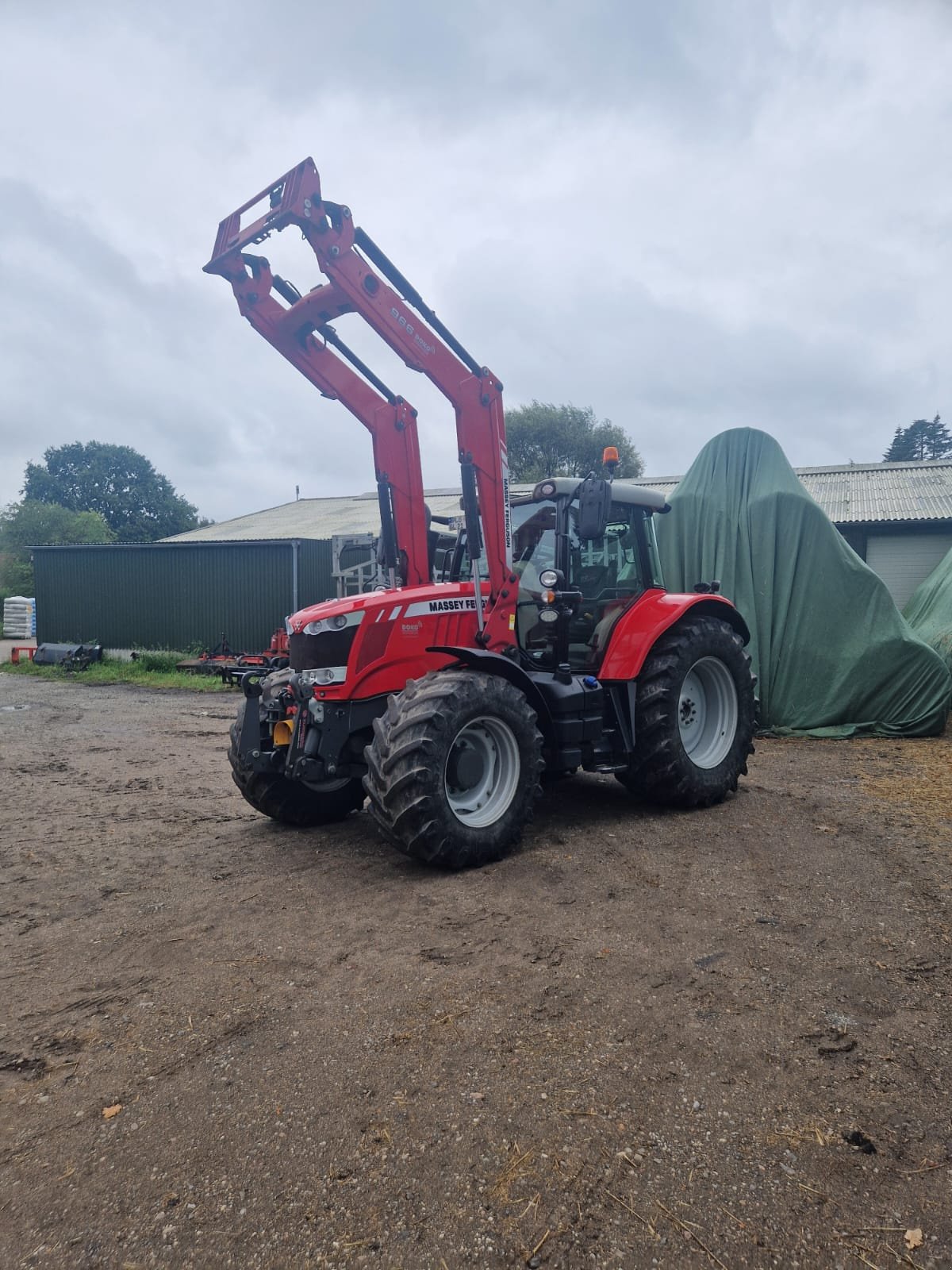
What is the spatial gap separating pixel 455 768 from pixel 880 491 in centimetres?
1846

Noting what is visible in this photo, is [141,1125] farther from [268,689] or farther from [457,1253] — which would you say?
[268,689]

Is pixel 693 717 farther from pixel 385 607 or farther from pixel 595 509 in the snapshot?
pixel 385 607

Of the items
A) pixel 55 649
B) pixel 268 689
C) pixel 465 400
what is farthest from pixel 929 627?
pixel 55 649

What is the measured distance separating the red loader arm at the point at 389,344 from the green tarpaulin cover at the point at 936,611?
6.74m

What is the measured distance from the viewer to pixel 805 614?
373 inches

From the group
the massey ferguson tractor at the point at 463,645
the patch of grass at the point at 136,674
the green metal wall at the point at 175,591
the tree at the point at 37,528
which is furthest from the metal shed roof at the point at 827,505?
the tree at the point at 37,528

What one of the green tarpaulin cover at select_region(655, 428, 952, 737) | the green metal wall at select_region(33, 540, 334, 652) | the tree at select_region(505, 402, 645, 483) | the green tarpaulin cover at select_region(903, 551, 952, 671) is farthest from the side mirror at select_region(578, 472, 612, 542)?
the tree at select_region(505, 402, 645, 483)

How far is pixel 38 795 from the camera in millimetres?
6688

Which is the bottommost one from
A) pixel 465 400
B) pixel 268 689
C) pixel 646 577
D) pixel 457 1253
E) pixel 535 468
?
pixel 457 1253

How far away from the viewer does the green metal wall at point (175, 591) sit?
736 inches

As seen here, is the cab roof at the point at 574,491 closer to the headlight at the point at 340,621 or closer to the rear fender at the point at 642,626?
the rear fender at the point at 642,626

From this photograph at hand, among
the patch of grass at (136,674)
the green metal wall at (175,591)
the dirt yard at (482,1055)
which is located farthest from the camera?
the green metal wall at (175,591)

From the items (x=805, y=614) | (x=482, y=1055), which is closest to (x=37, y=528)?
(x=805, y=614)

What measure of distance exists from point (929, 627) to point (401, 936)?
9.84 metres
